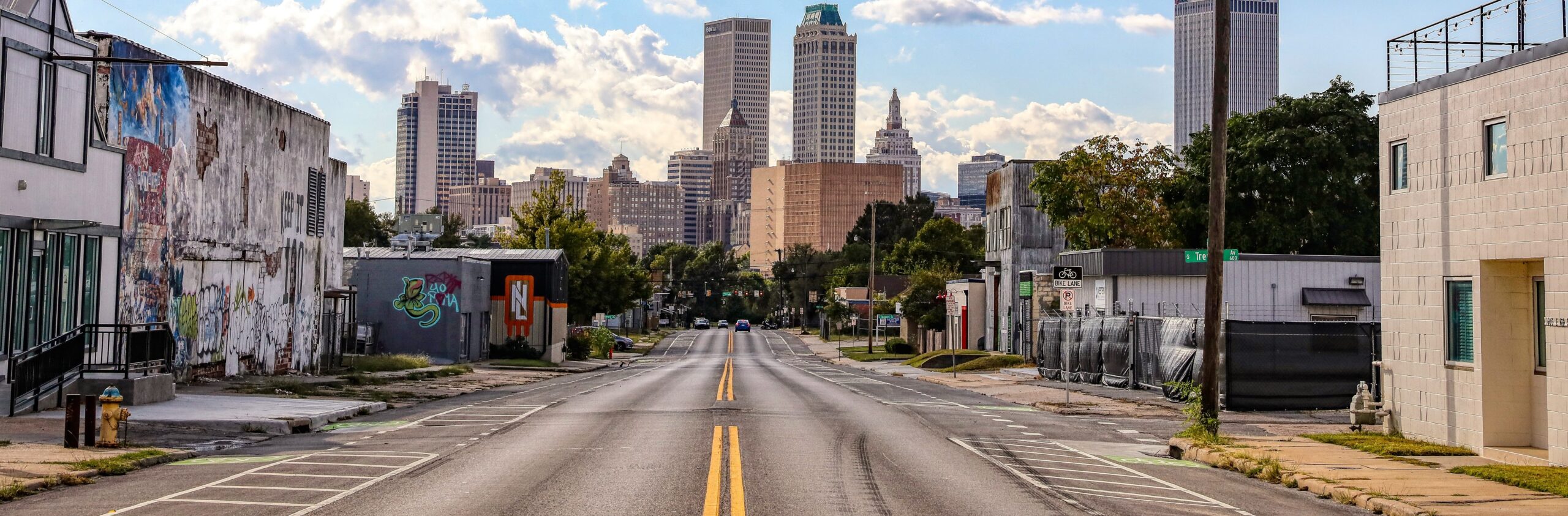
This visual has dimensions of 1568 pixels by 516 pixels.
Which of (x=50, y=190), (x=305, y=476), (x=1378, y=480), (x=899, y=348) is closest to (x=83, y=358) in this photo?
(x=50, y=190)

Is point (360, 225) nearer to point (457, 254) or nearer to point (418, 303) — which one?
point (457, 254)

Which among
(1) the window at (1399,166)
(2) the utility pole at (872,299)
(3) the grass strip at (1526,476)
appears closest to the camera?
(3) the grass strip at (1526,476)

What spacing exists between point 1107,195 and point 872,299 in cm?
2688

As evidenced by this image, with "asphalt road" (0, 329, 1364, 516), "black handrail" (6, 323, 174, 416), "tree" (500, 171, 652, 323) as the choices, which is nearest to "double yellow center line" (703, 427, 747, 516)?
"asphalt road" (0, 329, 1364, 516)

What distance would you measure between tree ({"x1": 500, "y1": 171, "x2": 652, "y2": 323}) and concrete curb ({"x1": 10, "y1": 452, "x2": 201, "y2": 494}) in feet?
177

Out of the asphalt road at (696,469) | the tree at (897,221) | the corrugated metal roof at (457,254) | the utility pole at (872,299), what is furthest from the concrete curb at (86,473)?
the tree at (897,221)

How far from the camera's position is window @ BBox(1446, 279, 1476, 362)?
1767cm

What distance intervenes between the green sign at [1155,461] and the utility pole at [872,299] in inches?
2081

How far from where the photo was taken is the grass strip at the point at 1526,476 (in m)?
13.8

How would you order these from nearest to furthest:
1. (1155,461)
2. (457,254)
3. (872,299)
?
(1155,461), (457,254), (872,299)

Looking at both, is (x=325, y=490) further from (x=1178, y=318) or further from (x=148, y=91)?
(x=1178, y=318)

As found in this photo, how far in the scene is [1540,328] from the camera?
16.9 metres

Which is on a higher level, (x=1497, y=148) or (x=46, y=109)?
(x=46, y=109)

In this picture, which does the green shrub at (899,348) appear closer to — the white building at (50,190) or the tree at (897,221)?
the white building at (50,190)
